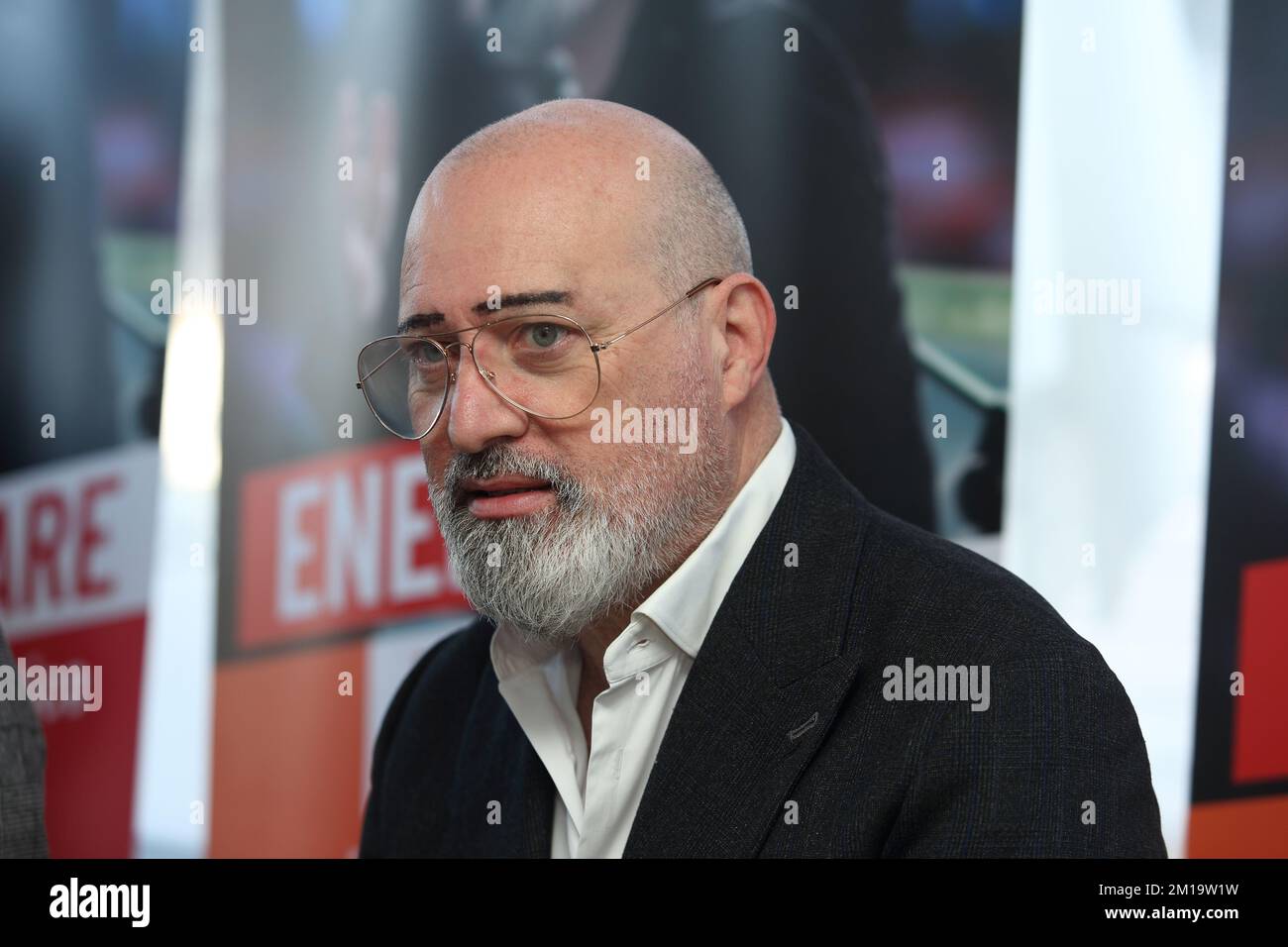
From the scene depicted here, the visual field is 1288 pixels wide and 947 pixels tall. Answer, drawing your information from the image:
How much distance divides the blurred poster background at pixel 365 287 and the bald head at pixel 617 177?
87cm

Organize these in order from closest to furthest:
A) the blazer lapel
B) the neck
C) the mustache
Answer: the blazer lapel → the mustache → the neck

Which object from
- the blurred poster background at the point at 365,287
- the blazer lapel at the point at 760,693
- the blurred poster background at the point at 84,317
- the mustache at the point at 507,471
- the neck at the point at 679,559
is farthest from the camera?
the blurred poster background at the point at 84,317

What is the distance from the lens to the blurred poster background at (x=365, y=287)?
2.48 meters

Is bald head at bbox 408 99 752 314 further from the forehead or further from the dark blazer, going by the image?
the dark blazer

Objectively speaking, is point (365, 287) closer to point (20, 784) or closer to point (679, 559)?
point (679, 559)

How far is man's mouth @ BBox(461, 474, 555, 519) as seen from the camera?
1.50 metres

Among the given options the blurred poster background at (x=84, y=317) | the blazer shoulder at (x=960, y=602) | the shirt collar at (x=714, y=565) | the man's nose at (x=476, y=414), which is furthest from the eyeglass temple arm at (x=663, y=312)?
the blurred poster background at (x=84, y=317)

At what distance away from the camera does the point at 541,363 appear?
1.49 meters

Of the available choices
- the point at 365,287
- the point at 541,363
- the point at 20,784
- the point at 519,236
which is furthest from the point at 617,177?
the point at 365,287

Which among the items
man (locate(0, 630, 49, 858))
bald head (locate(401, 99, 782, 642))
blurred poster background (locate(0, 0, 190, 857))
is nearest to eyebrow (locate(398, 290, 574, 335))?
bald head (locate(401, 99, 782, 642))

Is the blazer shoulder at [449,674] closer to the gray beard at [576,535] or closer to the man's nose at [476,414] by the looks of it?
the gray beard at [576,535]

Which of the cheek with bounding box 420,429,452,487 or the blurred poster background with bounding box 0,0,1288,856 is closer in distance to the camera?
the cheek with bounding box 420,429,452,487

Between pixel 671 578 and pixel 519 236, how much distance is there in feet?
1.52
